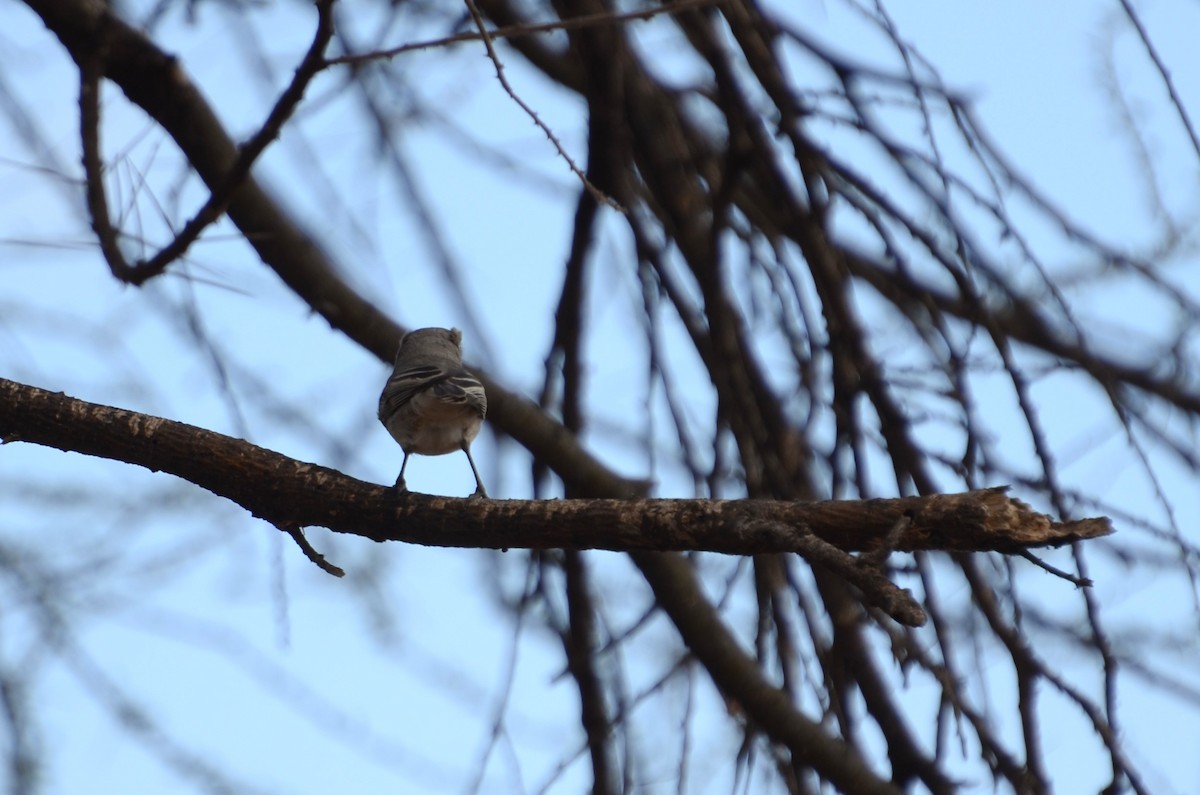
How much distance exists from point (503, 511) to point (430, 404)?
3.49 feet

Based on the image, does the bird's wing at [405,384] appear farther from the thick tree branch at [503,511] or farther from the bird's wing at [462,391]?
the thick tree branch at [503,511]

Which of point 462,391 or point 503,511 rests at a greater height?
point 462,391

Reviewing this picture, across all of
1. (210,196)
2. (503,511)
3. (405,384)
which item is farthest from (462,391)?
(503,511)

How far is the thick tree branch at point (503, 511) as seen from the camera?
6.58 ft

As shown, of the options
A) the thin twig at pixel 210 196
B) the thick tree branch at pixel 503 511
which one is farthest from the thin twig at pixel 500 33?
the thick tree branch at pixel 503 511

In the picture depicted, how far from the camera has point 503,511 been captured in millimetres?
2385

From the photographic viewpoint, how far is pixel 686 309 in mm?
3762

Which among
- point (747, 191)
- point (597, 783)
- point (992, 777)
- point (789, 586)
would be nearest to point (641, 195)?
point (747, 191)

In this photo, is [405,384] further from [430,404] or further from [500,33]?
[500,33]

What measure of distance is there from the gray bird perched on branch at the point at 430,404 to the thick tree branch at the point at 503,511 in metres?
0.61

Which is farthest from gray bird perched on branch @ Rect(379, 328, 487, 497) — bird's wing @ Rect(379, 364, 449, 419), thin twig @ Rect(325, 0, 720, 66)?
thin twig @ Rect(325, 0, 720, 66)

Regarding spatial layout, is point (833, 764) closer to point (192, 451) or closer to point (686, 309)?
point (686, 309)

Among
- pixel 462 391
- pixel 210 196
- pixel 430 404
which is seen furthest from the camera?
pixel 430 404

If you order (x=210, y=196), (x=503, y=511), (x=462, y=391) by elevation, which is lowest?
(x=503, y=511)
